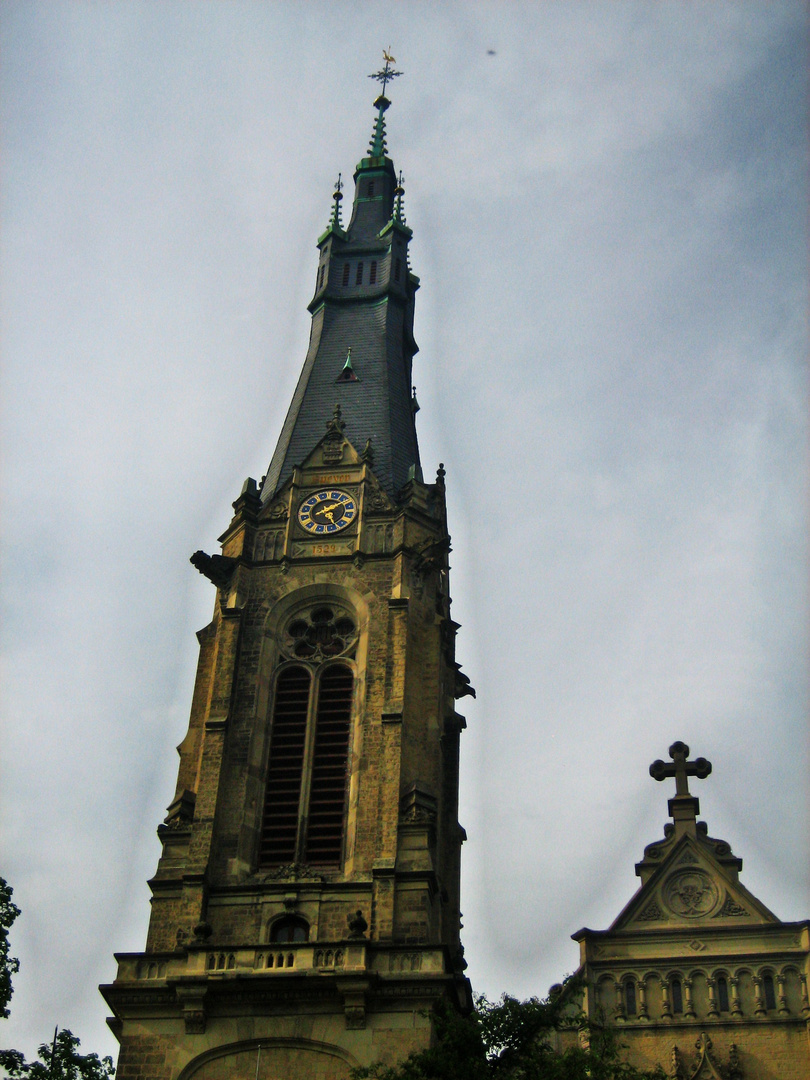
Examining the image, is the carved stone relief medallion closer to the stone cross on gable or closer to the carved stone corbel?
the stone cross on gable

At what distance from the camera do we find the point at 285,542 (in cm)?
4869

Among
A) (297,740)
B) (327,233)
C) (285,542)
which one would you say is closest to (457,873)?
(297,740)

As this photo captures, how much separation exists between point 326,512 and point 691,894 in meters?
16.0

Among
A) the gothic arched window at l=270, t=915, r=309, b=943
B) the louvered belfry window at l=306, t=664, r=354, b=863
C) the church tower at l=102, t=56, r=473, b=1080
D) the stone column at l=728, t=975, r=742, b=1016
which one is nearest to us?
the stone column at l=728, t=975, r=742, b=1016

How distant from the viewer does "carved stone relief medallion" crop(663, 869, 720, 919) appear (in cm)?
3850

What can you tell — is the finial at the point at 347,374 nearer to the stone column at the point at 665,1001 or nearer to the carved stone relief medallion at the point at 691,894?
the carved stone relief medallion at the point at 691,894

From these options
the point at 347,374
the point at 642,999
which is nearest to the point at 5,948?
the point at 642,999

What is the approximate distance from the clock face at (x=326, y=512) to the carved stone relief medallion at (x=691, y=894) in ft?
48.2

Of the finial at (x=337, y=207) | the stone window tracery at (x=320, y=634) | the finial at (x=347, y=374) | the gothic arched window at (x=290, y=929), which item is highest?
the finial at (x=337, y=207)

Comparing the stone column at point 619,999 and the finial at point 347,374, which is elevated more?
the finial at point 347,374

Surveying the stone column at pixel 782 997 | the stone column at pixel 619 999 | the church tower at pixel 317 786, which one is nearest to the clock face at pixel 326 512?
the church tower at pixel 317 786

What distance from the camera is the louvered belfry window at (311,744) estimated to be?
139 feet

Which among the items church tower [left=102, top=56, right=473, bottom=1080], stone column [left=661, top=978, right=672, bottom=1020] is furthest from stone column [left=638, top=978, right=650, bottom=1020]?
church tower [left=102, top=56, right=473, bottom=1080]

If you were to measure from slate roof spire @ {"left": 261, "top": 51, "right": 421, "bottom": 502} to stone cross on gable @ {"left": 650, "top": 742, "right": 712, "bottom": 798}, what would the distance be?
13.2m
